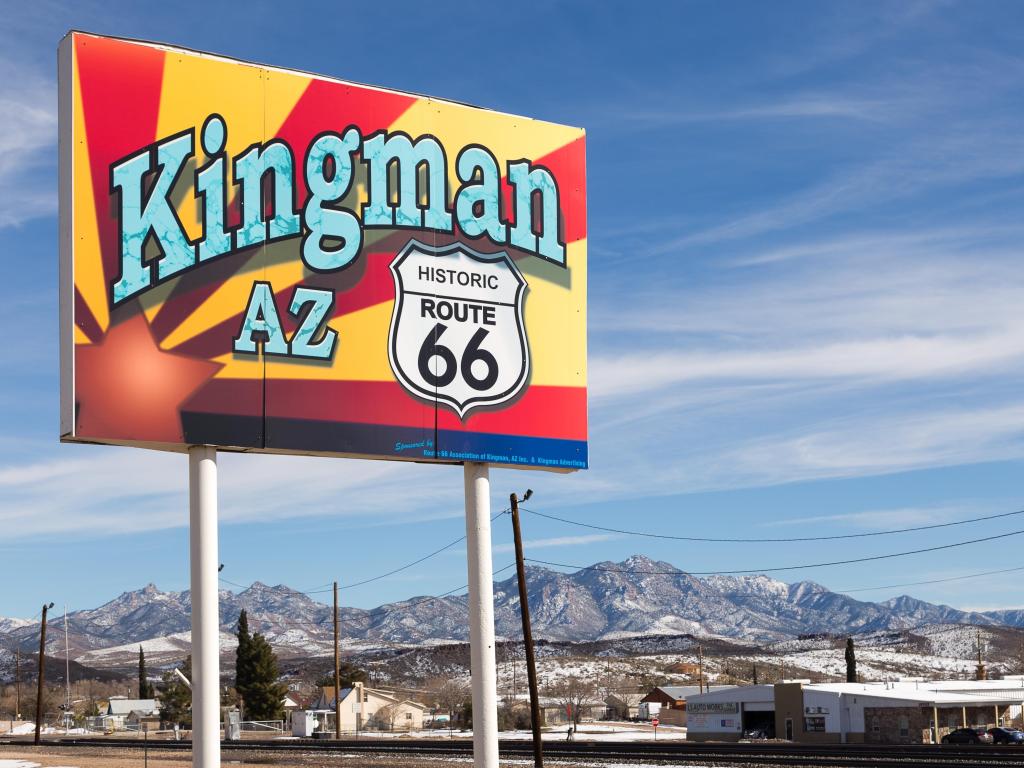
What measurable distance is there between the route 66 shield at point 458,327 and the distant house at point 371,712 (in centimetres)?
9452

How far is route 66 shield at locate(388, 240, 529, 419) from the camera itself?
2061 centimetres

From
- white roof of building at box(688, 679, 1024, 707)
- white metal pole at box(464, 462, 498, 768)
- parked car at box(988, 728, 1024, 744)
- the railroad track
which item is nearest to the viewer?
white metal pole at box(464, 462, 498, 768)

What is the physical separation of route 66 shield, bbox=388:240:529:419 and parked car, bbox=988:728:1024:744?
62668mm

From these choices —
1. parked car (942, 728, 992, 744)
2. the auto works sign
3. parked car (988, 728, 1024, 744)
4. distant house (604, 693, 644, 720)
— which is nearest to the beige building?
parked car (942, 728, 992, 744)

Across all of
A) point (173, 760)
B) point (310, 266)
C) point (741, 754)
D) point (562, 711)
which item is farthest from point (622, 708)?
point (310, 266)

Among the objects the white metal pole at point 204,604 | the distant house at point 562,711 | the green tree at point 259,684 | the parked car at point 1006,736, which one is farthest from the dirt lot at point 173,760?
the green tree at point 259,684

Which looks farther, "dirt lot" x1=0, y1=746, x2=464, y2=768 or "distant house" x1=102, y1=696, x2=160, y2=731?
"distant house" x1=102, y1=696, x2=160, y2=731

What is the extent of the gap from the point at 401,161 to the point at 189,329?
4483mm

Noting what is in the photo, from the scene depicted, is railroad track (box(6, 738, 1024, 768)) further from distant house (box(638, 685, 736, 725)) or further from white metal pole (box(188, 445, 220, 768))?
distant house (box(638, 685, 736, 725))

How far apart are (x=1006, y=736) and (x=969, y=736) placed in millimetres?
3063

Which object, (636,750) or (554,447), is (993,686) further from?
(554,447)

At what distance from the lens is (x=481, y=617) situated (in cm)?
2125

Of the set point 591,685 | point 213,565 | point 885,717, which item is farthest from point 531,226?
point 591,685

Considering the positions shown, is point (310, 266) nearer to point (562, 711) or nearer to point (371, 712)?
point (371, 712)
